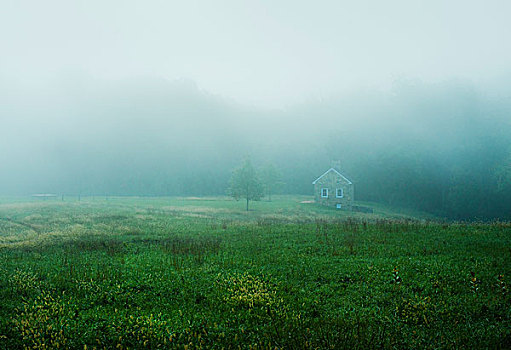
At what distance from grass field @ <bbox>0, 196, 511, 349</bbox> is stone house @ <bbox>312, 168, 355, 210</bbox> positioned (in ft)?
124

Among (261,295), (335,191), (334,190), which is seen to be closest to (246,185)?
(334,190)

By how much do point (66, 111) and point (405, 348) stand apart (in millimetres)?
166144

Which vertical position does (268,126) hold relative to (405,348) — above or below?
above

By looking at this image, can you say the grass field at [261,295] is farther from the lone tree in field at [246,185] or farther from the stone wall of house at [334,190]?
the stone wall of house at [334,190]

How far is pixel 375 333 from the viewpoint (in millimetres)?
7148

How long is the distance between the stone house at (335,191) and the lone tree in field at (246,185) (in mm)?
12384

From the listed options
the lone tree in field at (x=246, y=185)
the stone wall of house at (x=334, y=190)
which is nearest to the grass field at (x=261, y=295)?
the lone tree in field at (x=246, y=185)

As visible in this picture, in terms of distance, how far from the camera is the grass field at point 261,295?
23.4ft

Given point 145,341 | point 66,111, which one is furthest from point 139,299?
point 66,111

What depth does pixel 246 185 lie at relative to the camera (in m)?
51.4

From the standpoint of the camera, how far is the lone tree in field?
51.2 metres

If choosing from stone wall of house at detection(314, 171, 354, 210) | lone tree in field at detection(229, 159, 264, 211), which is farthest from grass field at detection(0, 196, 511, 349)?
stone wall of house at detection(314, 171, 354, 210)

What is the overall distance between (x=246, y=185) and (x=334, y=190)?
52.3 ft

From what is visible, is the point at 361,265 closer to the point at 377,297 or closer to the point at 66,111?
the point at 377,297
